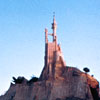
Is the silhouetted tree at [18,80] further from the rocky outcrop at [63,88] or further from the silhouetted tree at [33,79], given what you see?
the rocky outcrop at [63,88]

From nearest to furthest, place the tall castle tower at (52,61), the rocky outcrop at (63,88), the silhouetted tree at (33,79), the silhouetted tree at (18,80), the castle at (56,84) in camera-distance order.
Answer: the rocky outcrop at (63,88) → the castle at (56,84) → the tall castle tower at (52,61) → the silhouetted tree at (33,79) → the silhouetted tree at (18,80)

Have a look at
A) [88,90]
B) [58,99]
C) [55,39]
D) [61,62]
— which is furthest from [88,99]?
[55,39]

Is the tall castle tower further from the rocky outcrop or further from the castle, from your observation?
the rocky outcrop

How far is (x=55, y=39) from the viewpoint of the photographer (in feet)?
235

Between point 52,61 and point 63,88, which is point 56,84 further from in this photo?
point 52,61

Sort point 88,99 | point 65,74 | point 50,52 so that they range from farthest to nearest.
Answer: point 50,52 < point 65,74 < point 88,99

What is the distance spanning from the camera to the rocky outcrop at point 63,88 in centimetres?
6009

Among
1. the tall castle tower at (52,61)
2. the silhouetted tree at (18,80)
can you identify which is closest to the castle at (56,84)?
the tall castle tower at (52,61)

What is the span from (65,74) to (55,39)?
12144 millimetres

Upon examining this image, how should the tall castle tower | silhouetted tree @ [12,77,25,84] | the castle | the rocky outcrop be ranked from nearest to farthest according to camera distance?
the rocky outcrop < the castle < the tall castle tower < silhouetted tree @ [12,77,25,84]

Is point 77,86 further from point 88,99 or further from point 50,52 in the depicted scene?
point 50,52

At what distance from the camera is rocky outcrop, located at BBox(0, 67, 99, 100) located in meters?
60.1

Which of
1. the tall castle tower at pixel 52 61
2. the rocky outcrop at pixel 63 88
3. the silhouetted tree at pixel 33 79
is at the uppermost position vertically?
the tall castle tower at pixel 52 61

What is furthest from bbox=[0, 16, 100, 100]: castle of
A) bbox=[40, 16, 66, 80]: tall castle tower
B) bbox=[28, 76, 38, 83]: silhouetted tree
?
bbox=[28, 76, 38, 83]: silhouetted tree
